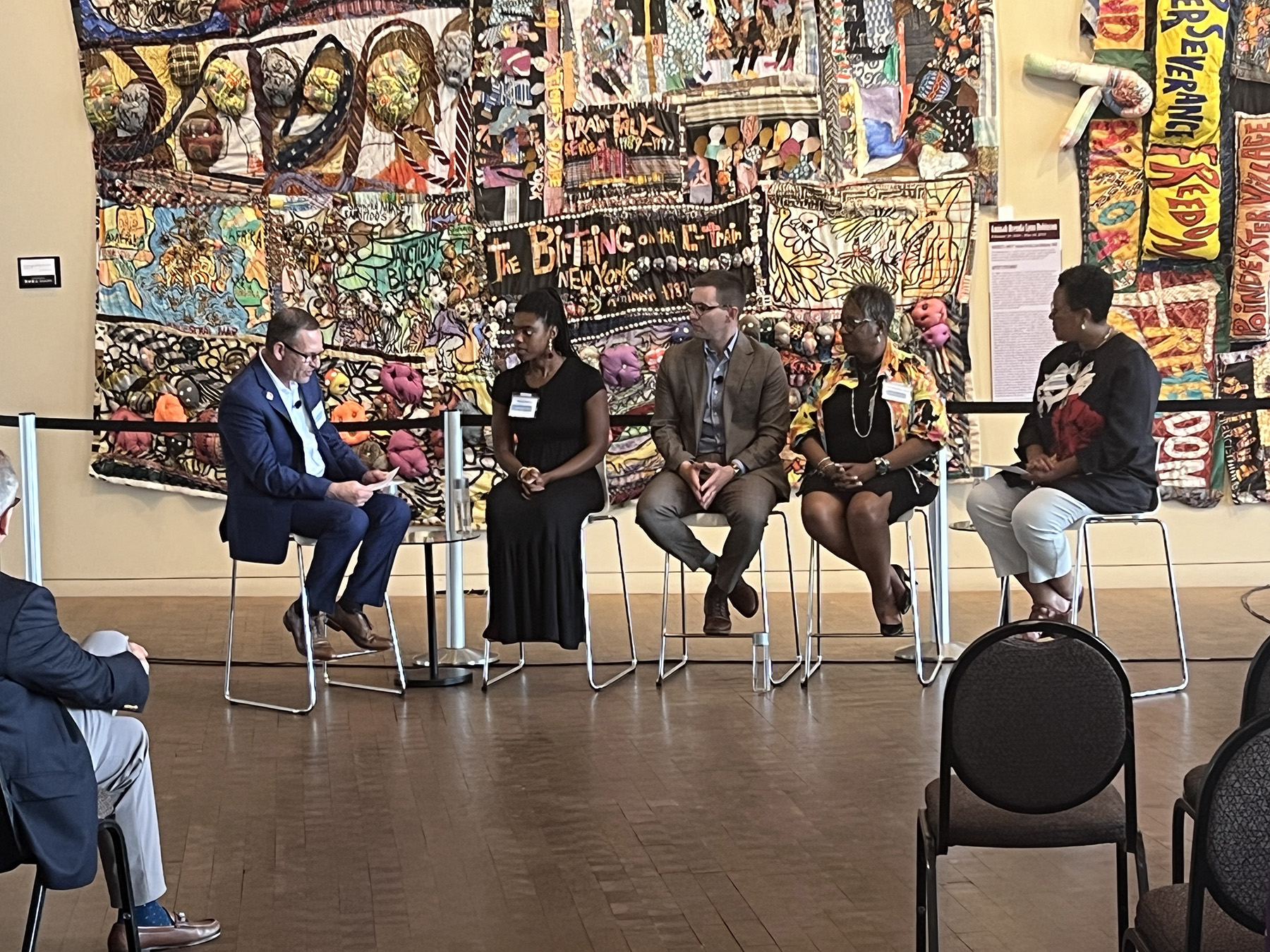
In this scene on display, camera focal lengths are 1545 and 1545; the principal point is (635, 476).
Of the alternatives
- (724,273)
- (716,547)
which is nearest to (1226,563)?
(716,547)

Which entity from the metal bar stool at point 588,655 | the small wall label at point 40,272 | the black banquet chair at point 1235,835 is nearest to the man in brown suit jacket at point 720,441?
the metal bar stool at point 588,655

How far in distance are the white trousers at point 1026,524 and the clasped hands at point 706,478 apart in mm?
881

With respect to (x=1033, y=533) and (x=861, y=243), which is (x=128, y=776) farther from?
(x=861, y=243)

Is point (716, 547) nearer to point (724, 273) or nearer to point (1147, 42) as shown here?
point (724, 273)

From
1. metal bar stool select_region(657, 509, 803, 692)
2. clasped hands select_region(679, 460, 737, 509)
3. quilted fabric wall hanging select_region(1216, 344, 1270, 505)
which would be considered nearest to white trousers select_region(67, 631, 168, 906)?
metal bar stool select_region(657, 509, 803, 692)

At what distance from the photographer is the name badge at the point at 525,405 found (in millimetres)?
5754

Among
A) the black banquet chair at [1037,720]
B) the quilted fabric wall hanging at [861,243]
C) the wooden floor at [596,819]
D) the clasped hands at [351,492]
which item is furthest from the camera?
the quilted fabric wall hanging at [861,243]

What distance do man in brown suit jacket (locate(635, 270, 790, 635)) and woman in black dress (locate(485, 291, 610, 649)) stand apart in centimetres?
28

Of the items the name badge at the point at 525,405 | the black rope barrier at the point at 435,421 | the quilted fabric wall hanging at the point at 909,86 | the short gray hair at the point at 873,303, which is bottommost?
the black rope barrier at the point at 435,421

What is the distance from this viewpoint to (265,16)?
285 inches

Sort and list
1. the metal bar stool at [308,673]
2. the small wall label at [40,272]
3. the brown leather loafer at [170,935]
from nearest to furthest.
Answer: the brown leather loafer at [170,935] → the metal bar stool at [308,673] → the small wall label at [40,272]

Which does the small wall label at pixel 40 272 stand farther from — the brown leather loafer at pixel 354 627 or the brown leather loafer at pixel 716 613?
the brown leather loafer at pixel 716 613

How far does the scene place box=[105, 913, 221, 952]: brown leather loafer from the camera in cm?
299

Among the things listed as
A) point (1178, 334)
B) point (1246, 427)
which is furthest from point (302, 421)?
point (1246, 427)
